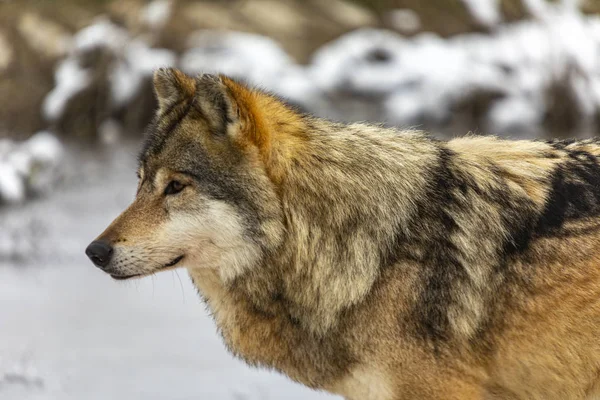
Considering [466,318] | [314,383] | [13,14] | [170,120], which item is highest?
[13,14]

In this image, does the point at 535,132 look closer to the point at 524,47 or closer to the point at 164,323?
the point at 524,47

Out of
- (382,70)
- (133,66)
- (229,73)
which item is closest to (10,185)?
(133,66)

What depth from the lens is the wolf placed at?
9.93ft

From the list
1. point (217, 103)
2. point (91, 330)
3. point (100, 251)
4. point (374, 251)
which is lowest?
point (91, 330)

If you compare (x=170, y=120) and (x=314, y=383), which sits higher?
(x=170, y=120)

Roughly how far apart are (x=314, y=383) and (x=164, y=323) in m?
3.07

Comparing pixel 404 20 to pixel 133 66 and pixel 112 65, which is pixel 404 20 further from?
pixel 112 65

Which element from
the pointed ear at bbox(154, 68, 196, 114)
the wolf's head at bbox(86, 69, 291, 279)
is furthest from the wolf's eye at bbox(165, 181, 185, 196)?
the pointed ear at bbox(154, 68, 196, 114)

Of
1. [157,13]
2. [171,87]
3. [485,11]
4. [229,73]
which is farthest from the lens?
[485,11]

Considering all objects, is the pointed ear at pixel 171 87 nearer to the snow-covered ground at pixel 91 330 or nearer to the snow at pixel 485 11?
the snow-covered ground at pixel 91 330

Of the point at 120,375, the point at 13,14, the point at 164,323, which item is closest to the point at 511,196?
the point at 120,375

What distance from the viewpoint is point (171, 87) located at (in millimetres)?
3387

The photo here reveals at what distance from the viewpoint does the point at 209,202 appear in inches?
122

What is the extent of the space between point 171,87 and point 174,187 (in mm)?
517
